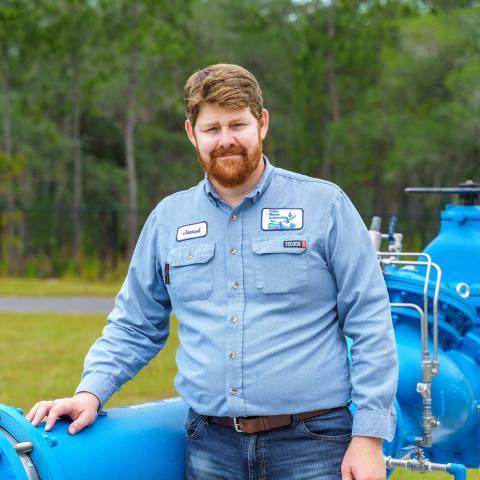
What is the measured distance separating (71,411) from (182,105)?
85.0 ft

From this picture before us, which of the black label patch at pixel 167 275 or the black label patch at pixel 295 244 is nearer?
the black label patch at pixel 295 244

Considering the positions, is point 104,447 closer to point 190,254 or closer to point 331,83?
point 190,254

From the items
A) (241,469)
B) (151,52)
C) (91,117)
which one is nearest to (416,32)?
(151,52)

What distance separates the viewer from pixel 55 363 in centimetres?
886

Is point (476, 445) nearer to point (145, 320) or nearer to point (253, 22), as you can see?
point (145, 320)

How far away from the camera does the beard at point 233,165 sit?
2.36m

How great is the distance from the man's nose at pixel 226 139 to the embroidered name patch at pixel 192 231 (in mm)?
243

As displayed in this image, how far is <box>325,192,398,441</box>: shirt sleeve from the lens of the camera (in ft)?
7.36

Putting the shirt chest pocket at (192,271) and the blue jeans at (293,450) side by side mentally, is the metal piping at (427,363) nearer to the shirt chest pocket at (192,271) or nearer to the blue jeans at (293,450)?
the blue jeans at (293,450)

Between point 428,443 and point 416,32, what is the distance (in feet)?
71.4

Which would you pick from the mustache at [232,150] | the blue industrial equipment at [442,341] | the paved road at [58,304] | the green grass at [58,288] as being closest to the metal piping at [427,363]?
the blue industrial equipment at [442,341]

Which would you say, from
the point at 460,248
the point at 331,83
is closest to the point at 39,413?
the point at 460,248

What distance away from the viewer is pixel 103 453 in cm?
234


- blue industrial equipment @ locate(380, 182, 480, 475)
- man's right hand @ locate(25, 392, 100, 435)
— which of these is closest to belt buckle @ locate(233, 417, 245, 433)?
man's right hand @ locate(25, 392, 100, 435)
